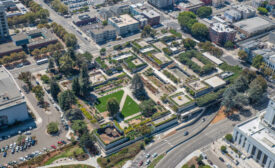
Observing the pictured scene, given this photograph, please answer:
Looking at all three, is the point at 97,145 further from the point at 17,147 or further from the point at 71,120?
the point at 17,147

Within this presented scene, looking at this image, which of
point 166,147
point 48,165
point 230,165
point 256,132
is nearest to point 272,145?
point 256,132

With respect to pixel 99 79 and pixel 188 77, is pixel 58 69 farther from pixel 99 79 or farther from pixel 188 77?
pixel 188 77

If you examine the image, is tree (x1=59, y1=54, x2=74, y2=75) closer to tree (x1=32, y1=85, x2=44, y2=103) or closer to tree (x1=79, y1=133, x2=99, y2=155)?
tree (x1=32, y1=85, x2=44, y2=103)

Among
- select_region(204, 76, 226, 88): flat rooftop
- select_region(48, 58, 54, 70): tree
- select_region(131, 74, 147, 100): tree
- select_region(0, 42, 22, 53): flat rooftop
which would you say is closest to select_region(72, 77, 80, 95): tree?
select_region(48, 58, 54, 70): tree

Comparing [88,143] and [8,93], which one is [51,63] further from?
[88,143]

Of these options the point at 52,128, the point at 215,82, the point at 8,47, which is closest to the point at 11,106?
the point at 52,128

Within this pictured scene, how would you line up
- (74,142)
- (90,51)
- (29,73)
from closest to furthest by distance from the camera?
(74,142) < (29,73) < (90,51)

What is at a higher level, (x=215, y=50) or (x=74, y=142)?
(x=215, y=50)

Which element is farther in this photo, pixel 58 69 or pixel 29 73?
pixel 58 69

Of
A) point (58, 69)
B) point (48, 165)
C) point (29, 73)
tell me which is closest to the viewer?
point (48, 165)
